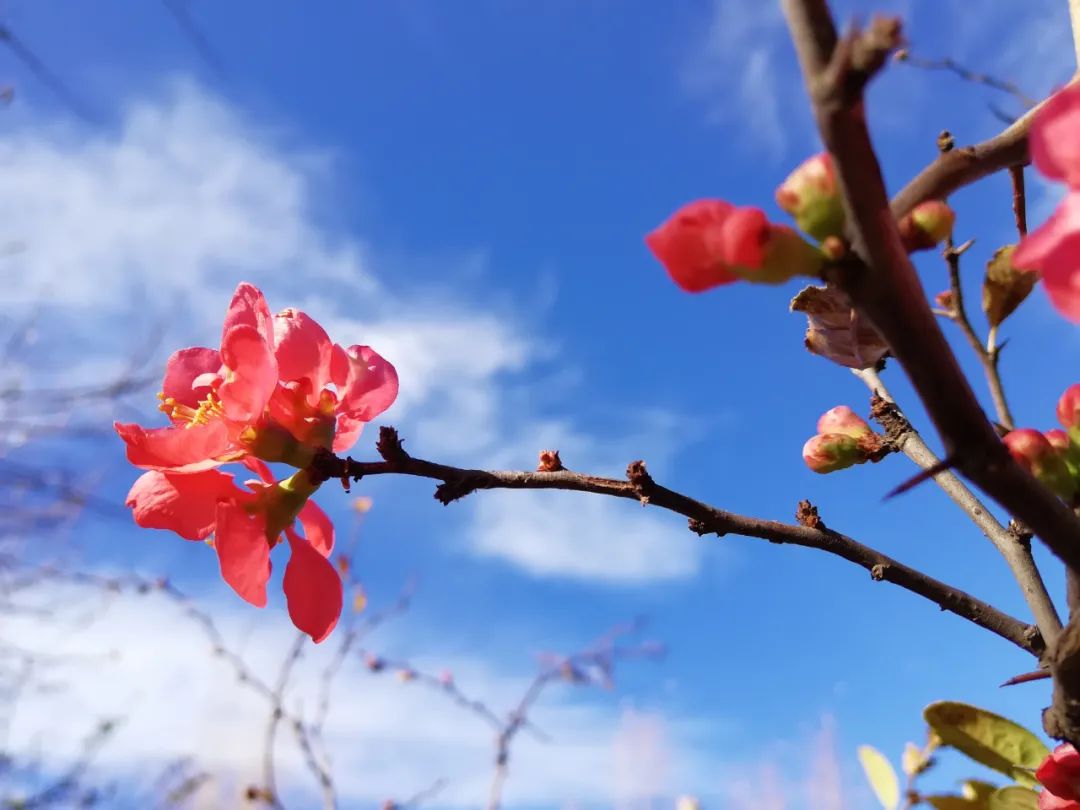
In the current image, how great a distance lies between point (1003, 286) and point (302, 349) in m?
0.65

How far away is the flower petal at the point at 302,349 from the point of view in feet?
2.76

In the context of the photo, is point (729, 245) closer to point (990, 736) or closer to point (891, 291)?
point (891, 291)

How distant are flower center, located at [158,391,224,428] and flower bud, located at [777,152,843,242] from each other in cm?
66

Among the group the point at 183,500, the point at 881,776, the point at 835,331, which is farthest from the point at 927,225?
the point at 881,776

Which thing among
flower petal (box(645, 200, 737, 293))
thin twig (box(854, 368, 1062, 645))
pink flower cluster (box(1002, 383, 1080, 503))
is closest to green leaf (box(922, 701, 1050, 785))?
thin twig (box(854, 368, 1062, 645))

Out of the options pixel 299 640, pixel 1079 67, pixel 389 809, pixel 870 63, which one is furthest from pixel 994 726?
pixel 389 809

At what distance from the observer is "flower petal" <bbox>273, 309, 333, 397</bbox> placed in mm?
842

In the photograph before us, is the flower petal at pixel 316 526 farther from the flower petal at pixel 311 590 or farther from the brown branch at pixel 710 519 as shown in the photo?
the brown branch at pixel 710 519

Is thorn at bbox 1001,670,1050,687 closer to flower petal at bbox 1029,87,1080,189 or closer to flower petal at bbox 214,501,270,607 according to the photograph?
flower petal at bbox 1029,87,1080,189

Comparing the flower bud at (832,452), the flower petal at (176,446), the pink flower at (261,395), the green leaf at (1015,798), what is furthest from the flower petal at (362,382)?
the green leaf at (1015,798)

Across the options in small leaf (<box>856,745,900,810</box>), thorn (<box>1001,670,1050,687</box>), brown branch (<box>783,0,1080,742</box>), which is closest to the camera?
brown branch (<box>783,0,1080,742</box>)

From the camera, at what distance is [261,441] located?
79 cm

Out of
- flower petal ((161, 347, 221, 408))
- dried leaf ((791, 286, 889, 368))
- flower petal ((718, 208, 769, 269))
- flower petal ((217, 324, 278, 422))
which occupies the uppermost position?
flower petal ((161, 347, 221, 408))

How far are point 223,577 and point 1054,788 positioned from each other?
26.5 inches
